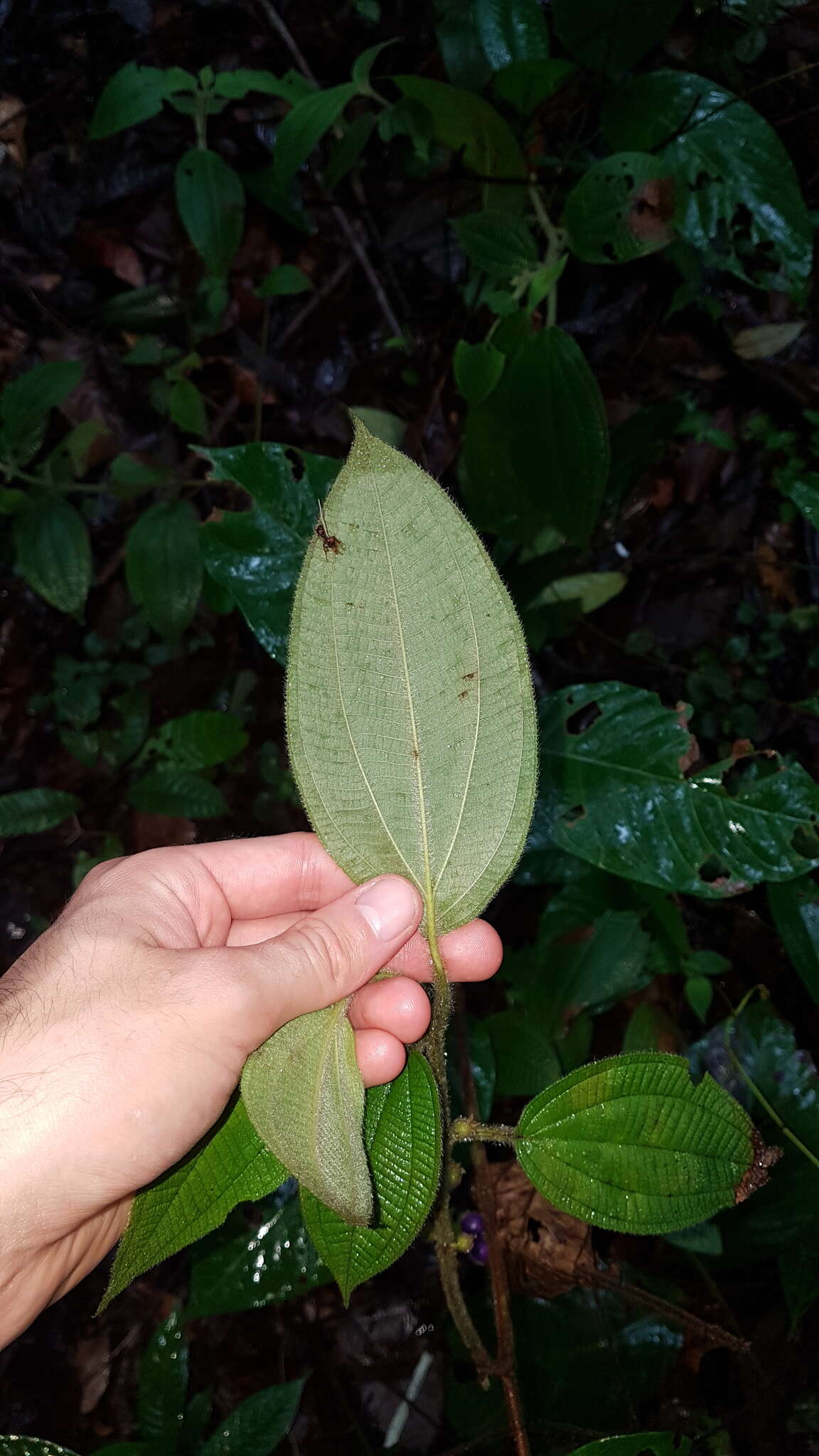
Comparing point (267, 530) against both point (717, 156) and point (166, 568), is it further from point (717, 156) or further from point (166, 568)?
point (717, 156)

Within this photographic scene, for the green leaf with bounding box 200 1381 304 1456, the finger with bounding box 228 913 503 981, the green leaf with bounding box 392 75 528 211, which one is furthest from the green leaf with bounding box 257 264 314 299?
the green leaf with bounding box 200 1381 304 1456

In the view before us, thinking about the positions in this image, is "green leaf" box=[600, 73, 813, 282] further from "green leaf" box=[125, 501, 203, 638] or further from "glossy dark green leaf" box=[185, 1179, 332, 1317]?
"glossy dark green leaf" box=[185, 1179, 332, 1317]

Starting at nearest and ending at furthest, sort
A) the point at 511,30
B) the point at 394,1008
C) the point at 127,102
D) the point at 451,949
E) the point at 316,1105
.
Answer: the point at 316,1105
the point at 394,1008
the point at 451,949
the point at 511,30
the point at 127,102

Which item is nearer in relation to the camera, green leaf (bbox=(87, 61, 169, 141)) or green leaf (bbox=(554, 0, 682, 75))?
green leaf (bbox=(554, 0, 682, 75))

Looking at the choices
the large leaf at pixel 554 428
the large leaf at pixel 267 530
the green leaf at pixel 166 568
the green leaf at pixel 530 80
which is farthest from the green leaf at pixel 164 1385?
the green leaf at pixel 530 80

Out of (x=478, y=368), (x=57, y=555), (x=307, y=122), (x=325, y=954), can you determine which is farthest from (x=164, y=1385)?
(x=307, y=122)

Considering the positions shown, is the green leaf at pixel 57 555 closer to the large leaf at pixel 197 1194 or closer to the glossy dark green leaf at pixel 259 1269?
the glossy dark green leaf at pixel 259 1269
